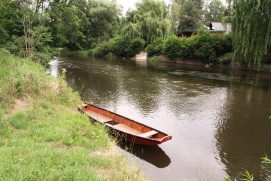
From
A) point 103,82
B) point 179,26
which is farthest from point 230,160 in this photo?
point 179,26

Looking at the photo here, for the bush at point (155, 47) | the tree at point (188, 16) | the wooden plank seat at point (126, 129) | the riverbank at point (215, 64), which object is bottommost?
the wooden plank seat at point (126, 129)

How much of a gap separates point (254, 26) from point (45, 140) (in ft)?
63.9

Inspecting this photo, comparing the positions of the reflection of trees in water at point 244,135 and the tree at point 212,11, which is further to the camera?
the tree at point 212,11

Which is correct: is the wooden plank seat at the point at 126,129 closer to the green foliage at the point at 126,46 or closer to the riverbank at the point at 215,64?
the riverbank at the point at 215,64

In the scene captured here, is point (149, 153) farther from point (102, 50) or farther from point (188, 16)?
point (188, 16)

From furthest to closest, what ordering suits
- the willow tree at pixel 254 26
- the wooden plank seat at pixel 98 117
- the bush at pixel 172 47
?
the bush at pixel 172 47
the willow tree at pixel 254 26
the wooden plank seat at pixel 98 117

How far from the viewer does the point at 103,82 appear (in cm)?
1916

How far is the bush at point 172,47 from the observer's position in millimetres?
32688

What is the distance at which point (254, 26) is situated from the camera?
66.2 feet

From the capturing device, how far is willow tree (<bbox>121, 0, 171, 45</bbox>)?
3719 cm

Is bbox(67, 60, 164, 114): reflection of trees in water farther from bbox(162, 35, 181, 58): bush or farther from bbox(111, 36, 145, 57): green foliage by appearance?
bbox(111, 36, 145, 57): green foliage

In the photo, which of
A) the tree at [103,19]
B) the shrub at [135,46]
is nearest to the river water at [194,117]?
the shrub at [135,46]

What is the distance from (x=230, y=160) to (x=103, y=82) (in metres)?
13.1

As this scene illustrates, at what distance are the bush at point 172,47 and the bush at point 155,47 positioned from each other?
4.42ft
